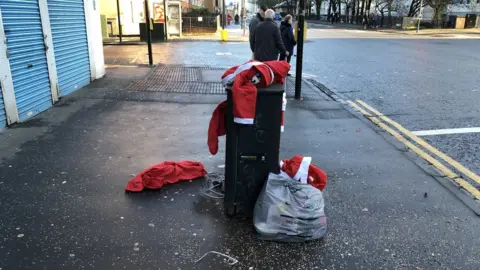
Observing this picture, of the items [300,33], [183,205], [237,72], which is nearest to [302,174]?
[237,72]

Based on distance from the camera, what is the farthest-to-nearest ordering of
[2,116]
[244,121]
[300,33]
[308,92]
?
[308,92]
[300,33]
[2,116]
[244,121]

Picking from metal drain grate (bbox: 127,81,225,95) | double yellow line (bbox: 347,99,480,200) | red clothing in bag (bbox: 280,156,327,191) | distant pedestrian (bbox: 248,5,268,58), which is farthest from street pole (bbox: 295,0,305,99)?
red clothing in bag (bbox: 280,156,327,191)

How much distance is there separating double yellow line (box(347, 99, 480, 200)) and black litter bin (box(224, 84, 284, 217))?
2449mm

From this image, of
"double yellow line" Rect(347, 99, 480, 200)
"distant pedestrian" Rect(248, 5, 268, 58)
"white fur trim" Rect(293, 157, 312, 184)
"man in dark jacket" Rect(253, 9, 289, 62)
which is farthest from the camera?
"distant pedestrian" Rect(248, 5, 268, 58)

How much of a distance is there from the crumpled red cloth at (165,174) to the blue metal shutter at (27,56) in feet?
11.2

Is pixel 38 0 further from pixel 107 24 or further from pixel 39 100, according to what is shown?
pixel 107 24

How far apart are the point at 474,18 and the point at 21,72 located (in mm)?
47506

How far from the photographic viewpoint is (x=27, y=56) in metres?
6.82

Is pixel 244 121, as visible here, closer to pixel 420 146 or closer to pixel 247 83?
Result: pixel 247 83

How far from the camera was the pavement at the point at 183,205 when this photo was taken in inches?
127

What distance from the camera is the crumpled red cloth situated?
4.32 m

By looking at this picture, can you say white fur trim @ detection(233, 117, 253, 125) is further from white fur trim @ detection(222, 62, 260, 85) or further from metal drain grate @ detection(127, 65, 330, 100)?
metal drain grate @ detection(127, 65, 330, 100)

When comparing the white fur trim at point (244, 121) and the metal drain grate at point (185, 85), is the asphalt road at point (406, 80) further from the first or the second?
the white fur trim at point (244, 121)

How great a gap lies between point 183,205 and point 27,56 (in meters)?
4.60
